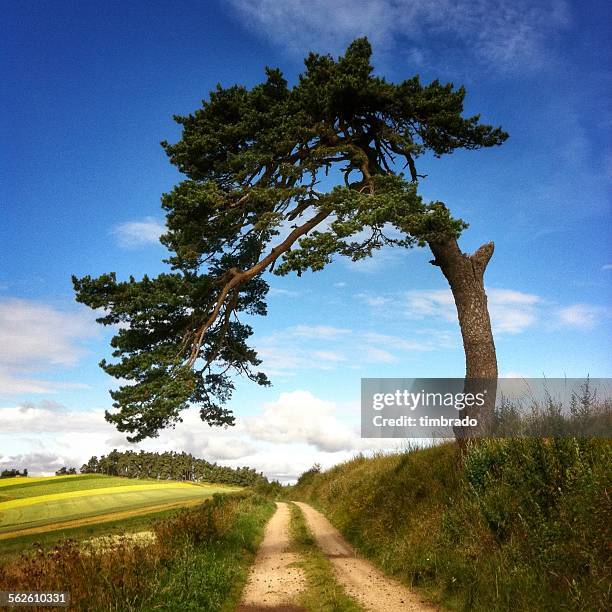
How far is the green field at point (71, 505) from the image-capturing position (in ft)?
89.8

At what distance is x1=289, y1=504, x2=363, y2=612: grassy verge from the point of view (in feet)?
27.2

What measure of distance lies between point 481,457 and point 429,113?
442 inches

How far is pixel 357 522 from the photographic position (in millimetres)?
15203

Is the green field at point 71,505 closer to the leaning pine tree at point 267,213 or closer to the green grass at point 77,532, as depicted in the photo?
the green grass at point 77,532

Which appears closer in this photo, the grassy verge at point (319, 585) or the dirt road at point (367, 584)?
the dirt road at point (367, 584)

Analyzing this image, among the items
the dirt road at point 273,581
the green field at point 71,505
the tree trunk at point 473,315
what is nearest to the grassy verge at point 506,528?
the tree trunk at point 473,315

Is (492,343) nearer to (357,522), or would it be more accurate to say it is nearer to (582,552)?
(357,522)

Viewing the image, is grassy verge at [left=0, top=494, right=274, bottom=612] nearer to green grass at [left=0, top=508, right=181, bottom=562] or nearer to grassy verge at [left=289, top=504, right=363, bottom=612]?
grassy verge at [left=289, top=504, right=363, bottom=612]

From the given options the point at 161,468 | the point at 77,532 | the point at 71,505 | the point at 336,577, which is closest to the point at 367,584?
the point at 336,577

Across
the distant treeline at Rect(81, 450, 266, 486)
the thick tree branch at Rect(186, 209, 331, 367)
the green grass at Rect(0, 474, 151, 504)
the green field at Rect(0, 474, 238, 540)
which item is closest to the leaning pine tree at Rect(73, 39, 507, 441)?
the thick tree branch at Rect(186, 209, 331, 367)

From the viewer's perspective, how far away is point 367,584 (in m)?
9.60

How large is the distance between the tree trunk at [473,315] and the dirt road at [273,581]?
5.46m

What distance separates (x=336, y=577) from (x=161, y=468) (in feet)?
447

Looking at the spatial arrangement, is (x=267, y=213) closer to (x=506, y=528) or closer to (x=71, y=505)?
(x=506, y=528)
